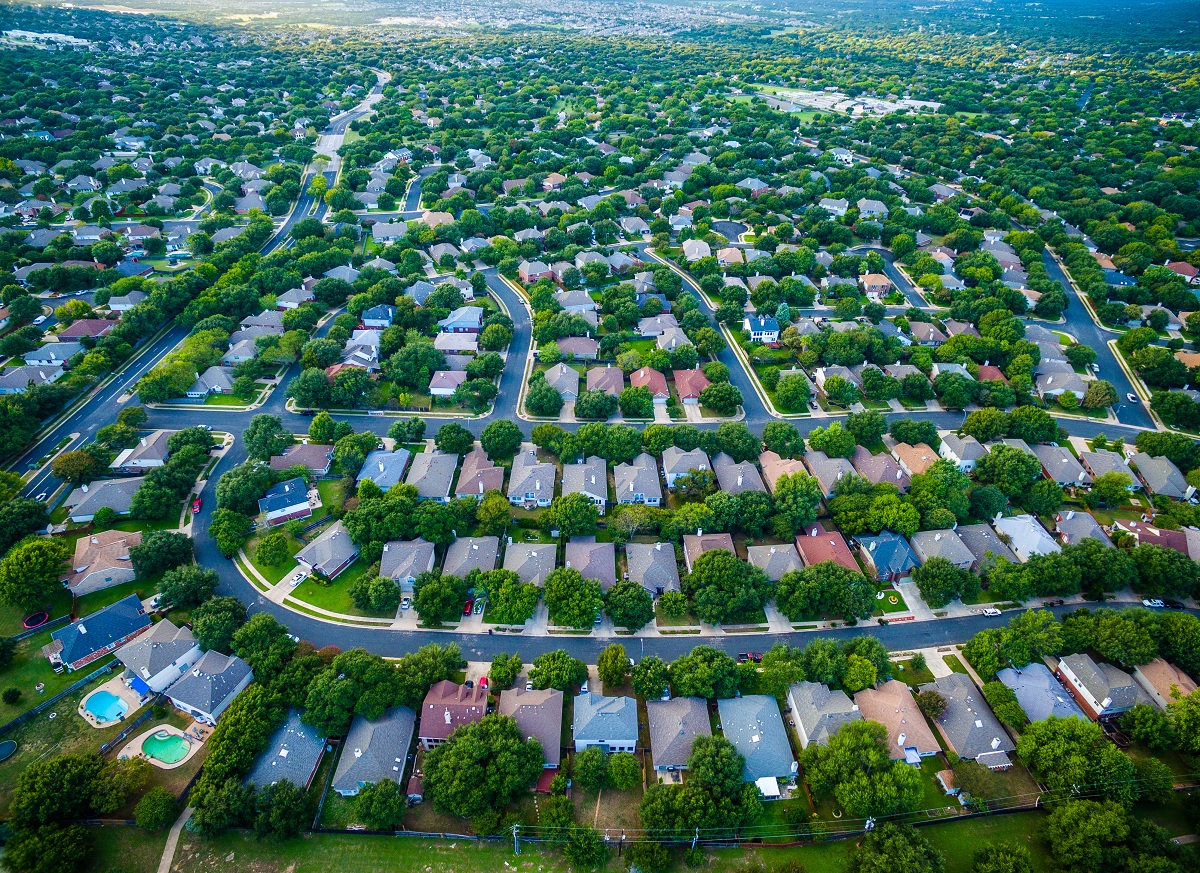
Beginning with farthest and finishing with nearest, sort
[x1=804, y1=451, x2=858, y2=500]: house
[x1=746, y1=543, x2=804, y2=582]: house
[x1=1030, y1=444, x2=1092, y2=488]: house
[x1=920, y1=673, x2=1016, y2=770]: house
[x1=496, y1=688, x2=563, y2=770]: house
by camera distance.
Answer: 1. [x1=1030, y1=444, x2=1092, y2=488]: house
2. [x1=804, y1=451, x2=858, y2=500]: house
3. [x1=746, y1=543, x2=804, y2=582]: house
4. [x1=920, y1=673, x2=1016, y2=770]: house
5. [x1=496, y1=688, x2=563, y2=770]: house

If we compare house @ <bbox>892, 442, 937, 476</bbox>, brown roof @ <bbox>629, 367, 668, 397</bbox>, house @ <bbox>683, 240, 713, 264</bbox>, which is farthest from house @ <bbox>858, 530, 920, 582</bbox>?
house @ <bbox>683, 240, 713, 264</bbox>

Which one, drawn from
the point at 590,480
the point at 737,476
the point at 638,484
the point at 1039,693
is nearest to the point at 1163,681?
the point at 1039,693

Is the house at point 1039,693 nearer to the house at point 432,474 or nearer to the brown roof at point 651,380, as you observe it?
the brown roof at point 651,380

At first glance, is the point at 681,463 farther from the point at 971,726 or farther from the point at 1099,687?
the point at 1099,687

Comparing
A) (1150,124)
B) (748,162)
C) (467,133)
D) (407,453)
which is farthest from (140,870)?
(1150,124)

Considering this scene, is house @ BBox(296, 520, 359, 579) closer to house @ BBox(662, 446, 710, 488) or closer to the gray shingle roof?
house @ BBox(662, 446, 710, 488)

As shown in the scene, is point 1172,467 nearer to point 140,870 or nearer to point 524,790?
point 524,790

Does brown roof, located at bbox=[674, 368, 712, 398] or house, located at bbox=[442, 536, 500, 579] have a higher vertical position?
brown roof, located at bbox=[674, 368, 712, 398]
